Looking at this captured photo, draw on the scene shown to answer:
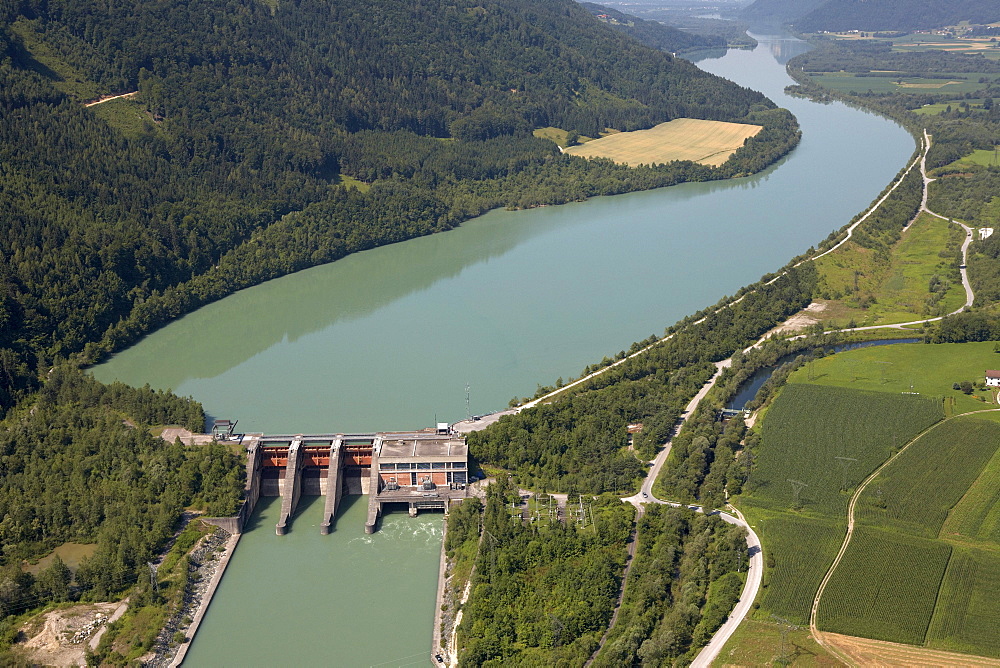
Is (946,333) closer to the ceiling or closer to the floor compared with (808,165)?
closer to the floor

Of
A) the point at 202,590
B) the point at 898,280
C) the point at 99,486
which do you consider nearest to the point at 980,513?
the point at 202,590

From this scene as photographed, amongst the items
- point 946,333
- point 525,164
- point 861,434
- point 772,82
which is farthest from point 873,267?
point 772,82

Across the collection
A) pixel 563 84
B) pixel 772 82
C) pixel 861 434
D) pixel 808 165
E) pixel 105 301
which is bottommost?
pixel 861 434

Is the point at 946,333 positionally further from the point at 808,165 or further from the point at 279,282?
the point at 808,165

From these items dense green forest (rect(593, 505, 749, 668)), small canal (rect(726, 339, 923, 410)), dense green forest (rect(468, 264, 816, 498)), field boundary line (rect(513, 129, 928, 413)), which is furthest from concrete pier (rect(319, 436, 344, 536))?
small canal (rect(726, 339, 923, 410))

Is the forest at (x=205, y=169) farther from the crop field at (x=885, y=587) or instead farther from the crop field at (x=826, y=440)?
the crop field at (x=885, y=587)

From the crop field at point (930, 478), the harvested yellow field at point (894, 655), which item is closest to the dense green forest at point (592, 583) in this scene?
the harvested yellow field at point (894, 655)

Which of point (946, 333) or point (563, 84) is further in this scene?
point (563, 84)
